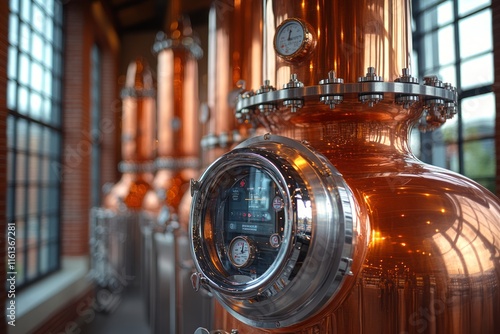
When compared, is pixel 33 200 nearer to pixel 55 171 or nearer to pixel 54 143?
pixel 55 171

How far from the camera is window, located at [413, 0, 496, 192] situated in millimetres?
3607

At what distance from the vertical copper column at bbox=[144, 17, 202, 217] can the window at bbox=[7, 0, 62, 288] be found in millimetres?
1495

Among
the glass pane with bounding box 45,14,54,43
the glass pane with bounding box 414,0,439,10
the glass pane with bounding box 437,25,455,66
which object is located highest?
the glass pane with bounding box 45,14,54,43

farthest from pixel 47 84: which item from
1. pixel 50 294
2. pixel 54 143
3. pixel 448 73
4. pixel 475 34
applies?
pixel 475 34

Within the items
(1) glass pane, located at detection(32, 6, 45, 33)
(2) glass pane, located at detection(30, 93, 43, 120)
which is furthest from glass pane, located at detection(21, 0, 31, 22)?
(2) glass pane, located at detection(30, 93, 43, 120)

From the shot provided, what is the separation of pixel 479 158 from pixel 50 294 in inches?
183

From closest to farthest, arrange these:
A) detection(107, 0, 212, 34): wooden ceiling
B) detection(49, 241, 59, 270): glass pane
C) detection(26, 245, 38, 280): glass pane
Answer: detection(26, 245, 38, 280): glass pane < detection(49, 241, 59, 270): glass pane < detection(107, 0, 212, 34): wooden ceiling

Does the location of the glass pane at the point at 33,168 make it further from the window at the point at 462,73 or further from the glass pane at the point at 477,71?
the glass pane at the point at 477,71

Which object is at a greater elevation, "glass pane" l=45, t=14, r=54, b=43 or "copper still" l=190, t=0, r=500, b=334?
"glass pane" l=45, t=14, r=54, b=43

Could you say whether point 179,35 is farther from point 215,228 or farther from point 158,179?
point 215,228

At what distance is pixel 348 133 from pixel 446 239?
47 cm

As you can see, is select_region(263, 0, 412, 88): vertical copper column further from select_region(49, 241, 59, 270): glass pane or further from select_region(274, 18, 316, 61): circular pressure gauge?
select_region(49, 241, 59, 270): glass pane

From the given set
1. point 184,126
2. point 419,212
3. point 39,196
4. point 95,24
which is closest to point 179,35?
point 184,126

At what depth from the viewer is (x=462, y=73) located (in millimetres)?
3881
